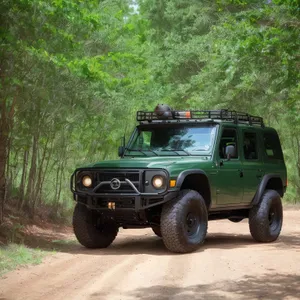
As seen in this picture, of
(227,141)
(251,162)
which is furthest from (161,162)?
(251,162)

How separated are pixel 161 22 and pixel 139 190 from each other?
27656 mm

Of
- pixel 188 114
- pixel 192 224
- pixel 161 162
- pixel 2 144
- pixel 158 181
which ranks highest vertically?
pixel 188 114

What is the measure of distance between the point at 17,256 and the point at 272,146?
18.5ft

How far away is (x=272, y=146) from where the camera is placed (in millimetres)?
14219

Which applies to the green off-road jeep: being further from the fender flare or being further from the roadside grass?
the roadside grass

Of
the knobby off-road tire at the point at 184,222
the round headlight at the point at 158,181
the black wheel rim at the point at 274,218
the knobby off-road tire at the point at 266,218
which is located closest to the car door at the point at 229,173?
the knobby off-road tire at the point at 266,218

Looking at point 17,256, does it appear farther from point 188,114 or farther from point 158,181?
point 188,114

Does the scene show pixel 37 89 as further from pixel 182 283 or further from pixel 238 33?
pixel 182 283

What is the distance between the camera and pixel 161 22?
38.0 m

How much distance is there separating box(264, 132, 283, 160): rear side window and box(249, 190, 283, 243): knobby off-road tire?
29.8 inches

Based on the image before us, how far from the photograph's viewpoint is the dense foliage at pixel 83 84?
12.6 metres

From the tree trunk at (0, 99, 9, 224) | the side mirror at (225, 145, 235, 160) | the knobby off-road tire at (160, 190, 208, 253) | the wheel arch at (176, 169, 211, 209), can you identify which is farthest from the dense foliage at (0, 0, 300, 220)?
the knobby off-road tire at (160, 190, 208, 253)

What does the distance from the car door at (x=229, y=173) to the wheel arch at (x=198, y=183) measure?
0.67ft

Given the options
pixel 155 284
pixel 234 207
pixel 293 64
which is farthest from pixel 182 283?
pixel 293 64
